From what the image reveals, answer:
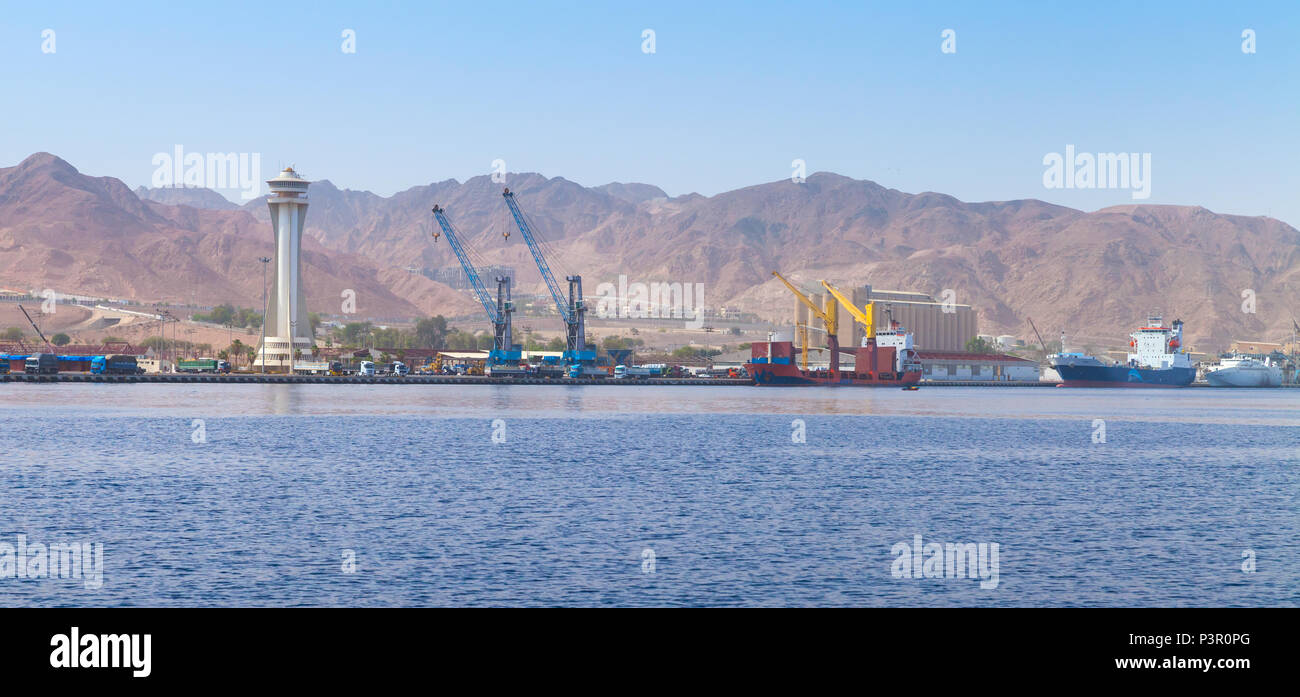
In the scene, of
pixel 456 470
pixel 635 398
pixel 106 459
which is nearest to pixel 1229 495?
pixel 456 470

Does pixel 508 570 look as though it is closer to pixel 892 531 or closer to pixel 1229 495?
pixel 892 531

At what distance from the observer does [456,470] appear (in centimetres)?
6819

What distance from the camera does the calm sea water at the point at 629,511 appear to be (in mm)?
33531

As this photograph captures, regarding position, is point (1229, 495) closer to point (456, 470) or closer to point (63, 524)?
point (456, 470)

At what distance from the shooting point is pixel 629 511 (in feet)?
165

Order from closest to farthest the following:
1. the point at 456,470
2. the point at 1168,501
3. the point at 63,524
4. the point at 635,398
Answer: the point at 63,524 < the point at 1168,501 < the point at 456,470 < the point at 635,398

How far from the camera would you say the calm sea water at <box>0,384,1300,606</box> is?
33.5 m

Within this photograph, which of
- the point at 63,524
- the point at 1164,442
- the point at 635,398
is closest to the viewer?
the point at 63,524

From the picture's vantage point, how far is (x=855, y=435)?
104938mm

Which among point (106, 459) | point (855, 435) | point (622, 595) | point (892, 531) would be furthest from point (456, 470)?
point (855, 435)

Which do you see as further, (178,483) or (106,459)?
(106,459)
